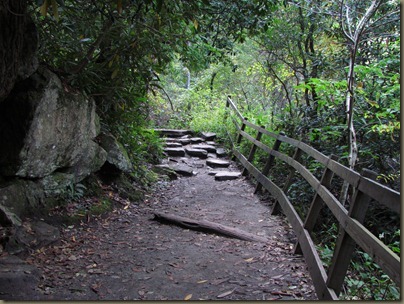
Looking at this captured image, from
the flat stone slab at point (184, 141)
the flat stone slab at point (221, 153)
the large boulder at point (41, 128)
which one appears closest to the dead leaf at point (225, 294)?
the large boulder at point (41, 128)

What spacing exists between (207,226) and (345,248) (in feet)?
8.22

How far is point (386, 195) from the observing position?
2.15 m

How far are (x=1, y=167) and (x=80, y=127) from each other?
1276 millimetres

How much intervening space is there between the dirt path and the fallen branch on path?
0.09 meters

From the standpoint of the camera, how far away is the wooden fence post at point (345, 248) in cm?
264

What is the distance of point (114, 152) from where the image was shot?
21.0 feet

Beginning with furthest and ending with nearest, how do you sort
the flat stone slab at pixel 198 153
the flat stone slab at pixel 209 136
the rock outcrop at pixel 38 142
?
1. the flat stone slab at pixel 209 136
2. the flat stone slab at pixel 198 153
3. the rock outcrop at pixel 38 142

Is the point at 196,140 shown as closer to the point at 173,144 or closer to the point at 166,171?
the point at 173,144

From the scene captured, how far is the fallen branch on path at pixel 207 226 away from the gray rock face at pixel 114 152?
51.9 inches

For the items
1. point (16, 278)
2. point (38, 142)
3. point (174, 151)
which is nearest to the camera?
point (16, 278)

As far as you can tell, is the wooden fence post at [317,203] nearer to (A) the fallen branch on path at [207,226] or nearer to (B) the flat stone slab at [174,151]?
(A) the fallen branch on path at [207,226]

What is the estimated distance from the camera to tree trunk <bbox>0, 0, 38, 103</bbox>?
3.55 m

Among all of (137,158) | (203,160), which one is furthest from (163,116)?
(137,158)

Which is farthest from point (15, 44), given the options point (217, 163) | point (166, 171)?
point (217, 163)
